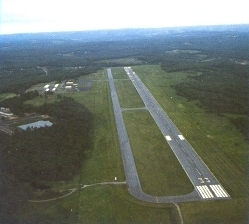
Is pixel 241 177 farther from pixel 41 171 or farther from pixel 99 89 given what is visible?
pixel 99 89

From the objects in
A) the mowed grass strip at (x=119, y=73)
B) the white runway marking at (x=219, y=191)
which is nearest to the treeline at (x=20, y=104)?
the mowed grass strip at (x=119, y=73)

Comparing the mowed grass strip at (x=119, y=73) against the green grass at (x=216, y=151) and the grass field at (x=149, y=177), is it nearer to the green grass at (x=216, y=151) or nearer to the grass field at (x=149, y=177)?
the green grass at (x=216, y=151)

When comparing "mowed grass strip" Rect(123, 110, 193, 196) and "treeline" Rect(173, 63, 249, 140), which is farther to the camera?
"treeline" Rect(173, 63, 249, 140)

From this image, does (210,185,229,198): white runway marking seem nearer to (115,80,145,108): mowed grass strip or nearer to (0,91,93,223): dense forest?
(0,91,93,223): dense forest

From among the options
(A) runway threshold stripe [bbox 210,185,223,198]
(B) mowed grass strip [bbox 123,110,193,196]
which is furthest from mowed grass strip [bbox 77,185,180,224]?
(A) runway threshold stripe [bbox 210,185,223,198]

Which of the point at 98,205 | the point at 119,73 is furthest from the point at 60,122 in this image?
the point at 119,73
